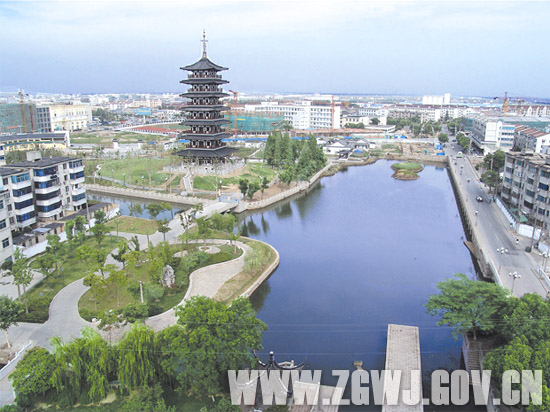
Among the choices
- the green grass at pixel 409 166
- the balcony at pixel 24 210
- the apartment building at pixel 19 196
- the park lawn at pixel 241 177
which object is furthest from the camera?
the green grass at pixel 409 166

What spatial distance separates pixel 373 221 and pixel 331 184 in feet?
58.0

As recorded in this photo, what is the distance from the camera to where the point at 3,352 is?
58.5 ft

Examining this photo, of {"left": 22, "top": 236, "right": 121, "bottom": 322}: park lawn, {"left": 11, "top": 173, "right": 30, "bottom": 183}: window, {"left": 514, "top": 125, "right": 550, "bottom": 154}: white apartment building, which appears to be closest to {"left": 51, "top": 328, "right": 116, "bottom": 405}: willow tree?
{"left": 22, "top": 236, "right": 121, "bottom": 322}: park lawn

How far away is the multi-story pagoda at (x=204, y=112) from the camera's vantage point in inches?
2090

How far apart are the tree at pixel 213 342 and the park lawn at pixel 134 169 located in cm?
3570

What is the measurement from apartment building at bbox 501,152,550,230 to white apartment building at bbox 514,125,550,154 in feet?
56.1

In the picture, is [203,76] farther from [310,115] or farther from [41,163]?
[310,115]

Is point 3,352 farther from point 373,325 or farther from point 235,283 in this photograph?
point 373,325

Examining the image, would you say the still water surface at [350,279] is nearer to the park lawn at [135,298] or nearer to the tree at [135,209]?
the park lawn at [135,298]

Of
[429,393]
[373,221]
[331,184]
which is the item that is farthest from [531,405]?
[331,184]

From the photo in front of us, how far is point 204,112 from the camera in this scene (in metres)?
54.1

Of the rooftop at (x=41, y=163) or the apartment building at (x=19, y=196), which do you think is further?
the rooftop at (x=41, y=163)

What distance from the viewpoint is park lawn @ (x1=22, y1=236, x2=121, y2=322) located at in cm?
2052

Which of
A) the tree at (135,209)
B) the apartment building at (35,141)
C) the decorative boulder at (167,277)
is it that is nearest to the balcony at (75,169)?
the tree at (135,209)
